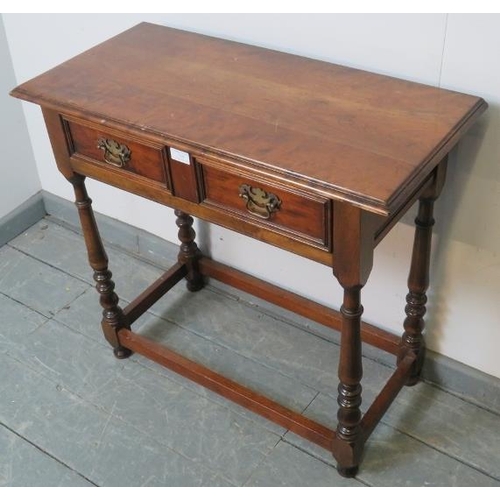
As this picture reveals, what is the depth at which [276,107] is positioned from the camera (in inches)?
59.2

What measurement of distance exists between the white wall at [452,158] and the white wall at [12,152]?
7cm

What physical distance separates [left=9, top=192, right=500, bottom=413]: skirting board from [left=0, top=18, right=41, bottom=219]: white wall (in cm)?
6

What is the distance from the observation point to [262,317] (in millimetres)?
2217

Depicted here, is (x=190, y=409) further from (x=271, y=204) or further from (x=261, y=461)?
(x=271, y=204)

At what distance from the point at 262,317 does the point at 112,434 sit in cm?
56

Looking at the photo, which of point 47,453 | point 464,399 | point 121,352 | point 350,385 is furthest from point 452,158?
point 47,453

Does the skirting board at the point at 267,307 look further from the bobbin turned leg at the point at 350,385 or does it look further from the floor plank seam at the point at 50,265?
Answer: the bobbin turned leg at the point at 350,385

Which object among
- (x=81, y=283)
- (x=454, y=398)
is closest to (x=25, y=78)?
(x=81, y=283)

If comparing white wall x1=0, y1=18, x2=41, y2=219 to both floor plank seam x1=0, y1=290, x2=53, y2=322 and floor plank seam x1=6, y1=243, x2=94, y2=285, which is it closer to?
floor plank seam x1=6, y1=243, x2=94, y2=285

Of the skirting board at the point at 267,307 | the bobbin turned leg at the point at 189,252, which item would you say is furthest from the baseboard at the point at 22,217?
the bobbin turned leg at the point at 189,252

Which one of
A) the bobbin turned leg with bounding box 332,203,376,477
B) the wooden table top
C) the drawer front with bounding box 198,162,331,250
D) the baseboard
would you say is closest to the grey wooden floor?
the bobbin turned leg with bounding box 332,203,376,477

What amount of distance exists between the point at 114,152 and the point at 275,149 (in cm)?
41

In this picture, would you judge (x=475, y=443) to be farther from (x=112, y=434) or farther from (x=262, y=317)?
(x=112, y=434)

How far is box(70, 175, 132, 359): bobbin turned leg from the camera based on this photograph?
1.83 meters
